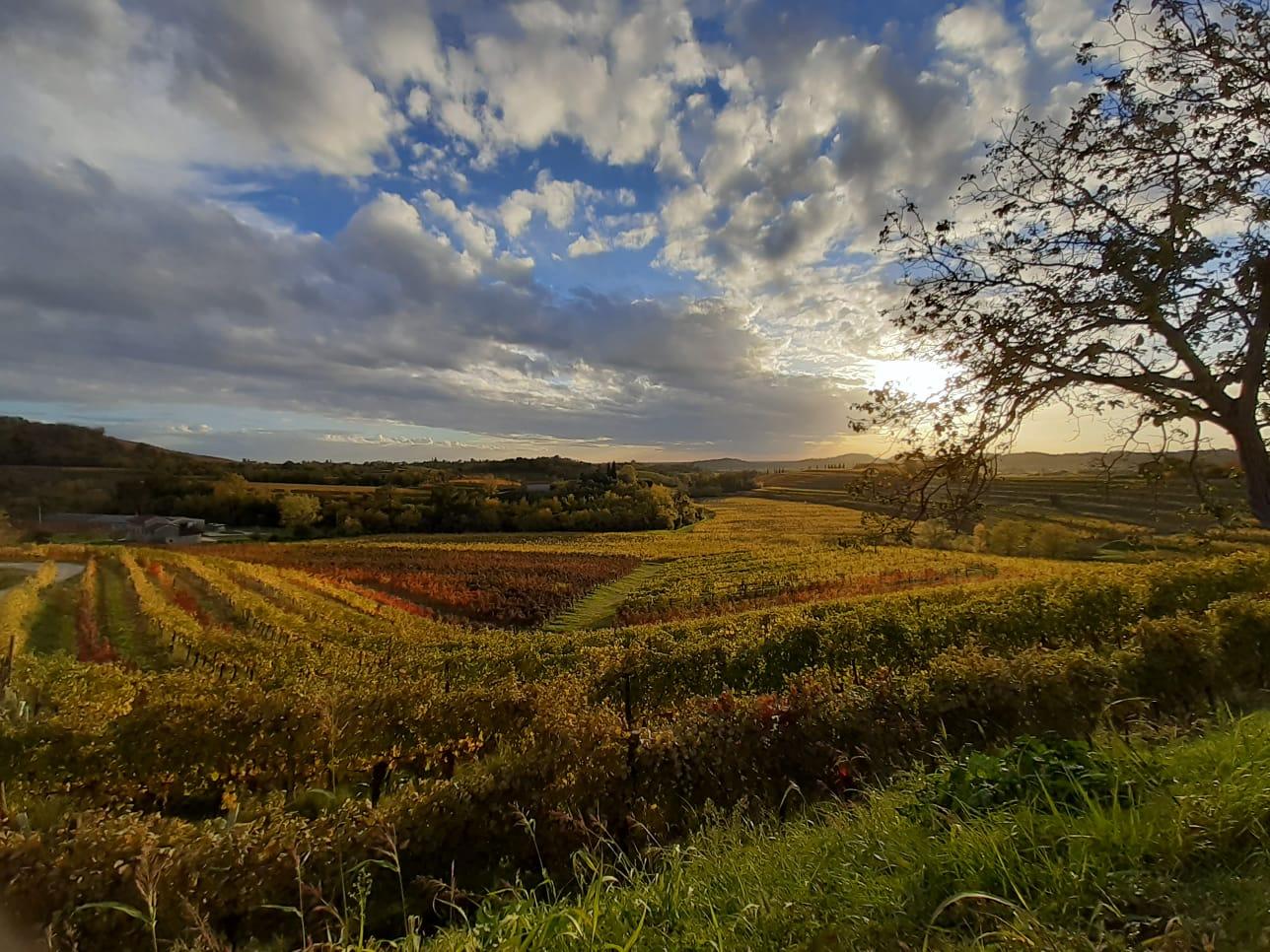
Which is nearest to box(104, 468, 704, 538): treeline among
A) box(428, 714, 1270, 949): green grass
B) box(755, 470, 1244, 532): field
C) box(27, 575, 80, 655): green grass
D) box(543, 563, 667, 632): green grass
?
box(27, 575, 80, 655): green grass

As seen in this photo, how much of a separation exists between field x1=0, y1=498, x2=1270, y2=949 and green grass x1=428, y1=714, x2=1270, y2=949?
3 centimetres

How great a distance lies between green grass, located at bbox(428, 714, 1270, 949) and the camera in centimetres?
216

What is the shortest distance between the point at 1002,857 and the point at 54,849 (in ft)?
22.8

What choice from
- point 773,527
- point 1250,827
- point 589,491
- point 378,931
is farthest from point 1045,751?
point 589,491

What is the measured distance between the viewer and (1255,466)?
547 cm

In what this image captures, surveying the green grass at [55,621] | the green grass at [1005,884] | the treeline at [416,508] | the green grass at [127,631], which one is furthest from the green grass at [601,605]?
the treeline at [416,508]

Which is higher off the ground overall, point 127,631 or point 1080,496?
point 1080,496

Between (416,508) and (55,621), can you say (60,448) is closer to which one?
(55,621)

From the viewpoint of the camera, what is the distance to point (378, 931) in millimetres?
5422

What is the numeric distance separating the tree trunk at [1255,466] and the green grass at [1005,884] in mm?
3288

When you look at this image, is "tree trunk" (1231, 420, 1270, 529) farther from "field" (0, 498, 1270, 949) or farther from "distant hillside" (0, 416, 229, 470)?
"distant hillside" (0, 416, 229, 470)

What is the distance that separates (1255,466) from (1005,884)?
5739 millimetres

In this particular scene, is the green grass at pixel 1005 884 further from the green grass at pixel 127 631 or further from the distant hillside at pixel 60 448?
the distant hillside at pixel 60 448

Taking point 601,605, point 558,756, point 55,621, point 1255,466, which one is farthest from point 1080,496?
point 55,621
